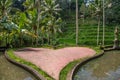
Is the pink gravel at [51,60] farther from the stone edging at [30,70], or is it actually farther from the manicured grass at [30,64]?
the stone edging at [30,70]

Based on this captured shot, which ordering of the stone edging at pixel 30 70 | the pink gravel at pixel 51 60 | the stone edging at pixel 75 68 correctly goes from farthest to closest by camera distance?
the pink gravel at pixel 51 60 → the stone edging at pixel 75 68 → the stone edging at pixel 30 70

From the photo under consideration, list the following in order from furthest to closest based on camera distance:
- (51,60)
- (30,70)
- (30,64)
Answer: (51,60)
(30,64)
(30,70)

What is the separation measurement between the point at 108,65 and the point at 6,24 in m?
13.4

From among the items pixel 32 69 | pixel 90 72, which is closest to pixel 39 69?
pixel 32 69

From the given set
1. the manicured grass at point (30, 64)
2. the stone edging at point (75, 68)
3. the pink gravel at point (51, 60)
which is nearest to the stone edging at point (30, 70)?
the manicured grass at point (30, 64)

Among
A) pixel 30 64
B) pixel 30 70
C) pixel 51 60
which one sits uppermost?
pixel 51 60

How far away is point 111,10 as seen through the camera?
65375mm

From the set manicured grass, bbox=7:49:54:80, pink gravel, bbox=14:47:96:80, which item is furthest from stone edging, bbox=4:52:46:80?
pink gravel, bbox=14:47:96:80

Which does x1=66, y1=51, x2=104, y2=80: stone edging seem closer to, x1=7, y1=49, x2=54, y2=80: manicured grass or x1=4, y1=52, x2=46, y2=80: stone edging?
x1=7, y1=49, x2=54, y2=80: manicured grass

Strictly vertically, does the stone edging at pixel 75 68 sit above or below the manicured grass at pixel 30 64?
below

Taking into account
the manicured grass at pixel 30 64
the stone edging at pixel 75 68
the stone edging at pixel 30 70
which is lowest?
the stone edging at pixel 75 68

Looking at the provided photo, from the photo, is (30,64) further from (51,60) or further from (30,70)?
(51,60)

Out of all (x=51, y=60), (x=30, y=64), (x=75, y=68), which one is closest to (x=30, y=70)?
(x=30, y=64)

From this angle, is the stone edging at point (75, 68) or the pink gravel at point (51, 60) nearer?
the stone edging at point (75, 68)
